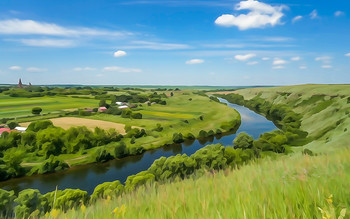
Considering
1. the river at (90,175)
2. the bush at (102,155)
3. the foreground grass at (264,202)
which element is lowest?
the river at (90,175)

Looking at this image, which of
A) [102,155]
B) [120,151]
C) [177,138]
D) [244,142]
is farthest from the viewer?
[177,138]

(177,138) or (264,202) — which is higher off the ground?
(264,202)

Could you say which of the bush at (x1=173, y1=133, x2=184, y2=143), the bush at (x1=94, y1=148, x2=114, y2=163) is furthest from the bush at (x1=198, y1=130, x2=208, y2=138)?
the bush at (x1=94, y1=148, x2=114, y2=163)

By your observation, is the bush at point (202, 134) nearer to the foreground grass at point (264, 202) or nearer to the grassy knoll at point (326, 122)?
the grassy knoll at point (326, 122)

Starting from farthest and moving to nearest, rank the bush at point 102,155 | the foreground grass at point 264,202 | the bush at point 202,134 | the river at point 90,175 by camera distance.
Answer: the bush at point 202,134
the bush at point 102,155
the river at point 90,175
the foreground grass at point 264,202

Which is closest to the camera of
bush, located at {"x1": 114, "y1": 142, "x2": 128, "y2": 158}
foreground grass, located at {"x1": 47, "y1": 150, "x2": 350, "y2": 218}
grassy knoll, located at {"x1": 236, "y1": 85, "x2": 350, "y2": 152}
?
foreground grass, located at {"x1": 47, "y1": 150, "x2": 350, "y2": 218}

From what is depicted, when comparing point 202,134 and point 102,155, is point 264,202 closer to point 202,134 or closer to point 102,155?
point 102,155

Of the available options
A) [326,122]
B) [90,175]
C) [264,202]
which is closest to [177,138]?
[90,175]

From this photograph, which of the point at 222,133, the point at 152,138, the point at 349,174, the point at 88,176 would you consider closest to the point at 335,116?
the point at 222,133

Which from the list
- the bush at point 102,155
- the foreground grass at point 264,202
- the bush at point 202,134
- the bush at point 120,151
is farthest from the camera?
the bush at point 202,134

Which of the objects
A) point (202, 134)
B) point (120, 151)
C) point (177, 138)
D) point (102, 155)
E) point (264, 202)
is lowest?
point (102, 155)

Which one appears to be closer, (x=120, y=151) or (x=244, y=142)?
(x=244, y=142)

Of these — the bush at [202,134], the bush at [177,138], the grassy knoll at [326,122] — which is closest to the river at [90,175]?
the bush at [177,138]

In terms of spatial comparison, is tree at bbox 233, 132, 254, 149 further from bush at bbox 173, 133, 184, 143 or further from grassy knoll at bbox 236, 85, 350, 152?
bush at bbox 173, 133, 184, 143
